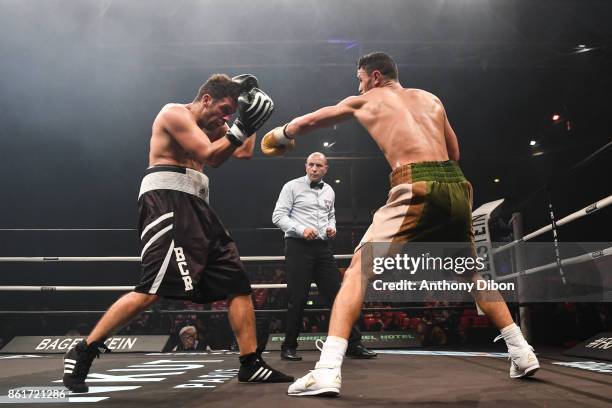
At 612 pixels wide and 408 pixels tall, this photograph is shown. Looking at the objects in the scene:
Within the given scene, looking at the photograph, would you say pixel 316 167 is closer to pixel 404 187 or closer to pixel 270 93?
pixel 404 187

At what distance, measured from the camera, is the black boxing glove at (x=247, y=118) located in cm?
156

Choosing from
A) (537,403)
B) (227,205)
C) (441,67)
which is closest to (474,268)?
(537,403)

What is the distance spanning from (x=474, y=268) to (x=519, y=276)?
1.64 metres

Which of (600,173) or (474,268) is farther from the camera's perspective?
(600,173)

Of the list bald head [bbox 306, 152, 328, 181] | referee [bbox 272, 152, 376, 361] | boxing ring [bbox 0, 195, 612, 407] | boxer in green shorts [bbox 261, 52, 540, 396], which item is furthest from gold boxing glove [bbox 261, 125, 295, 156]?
bald head [bbox 306, 152, 328, 181]

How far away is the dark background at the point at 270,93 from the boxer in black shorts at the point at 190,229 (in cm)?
198

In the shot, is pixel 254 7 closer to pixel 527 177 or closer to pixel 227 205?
pixel 227 205

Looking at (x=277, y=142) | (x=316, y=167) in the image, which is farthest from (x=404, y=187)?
(x=316, y=167)

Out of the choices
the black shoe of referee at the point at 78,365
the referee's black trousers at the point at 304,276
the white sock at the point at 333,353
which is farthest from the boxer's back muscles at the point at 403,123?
the referee's black trousers at the point at 304,276

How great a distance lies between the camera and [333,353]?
1363 millimetres

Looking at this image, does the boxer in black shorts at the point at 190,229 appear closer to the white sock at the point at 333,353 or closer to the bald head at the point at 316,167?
the white sock at the point at 333,353

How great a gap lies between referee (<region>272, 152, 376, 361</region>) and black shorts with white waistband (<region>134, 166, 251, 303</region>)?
108 cm

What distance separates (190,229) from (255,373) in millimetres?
579

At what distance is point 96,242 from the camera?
7.70 metres
